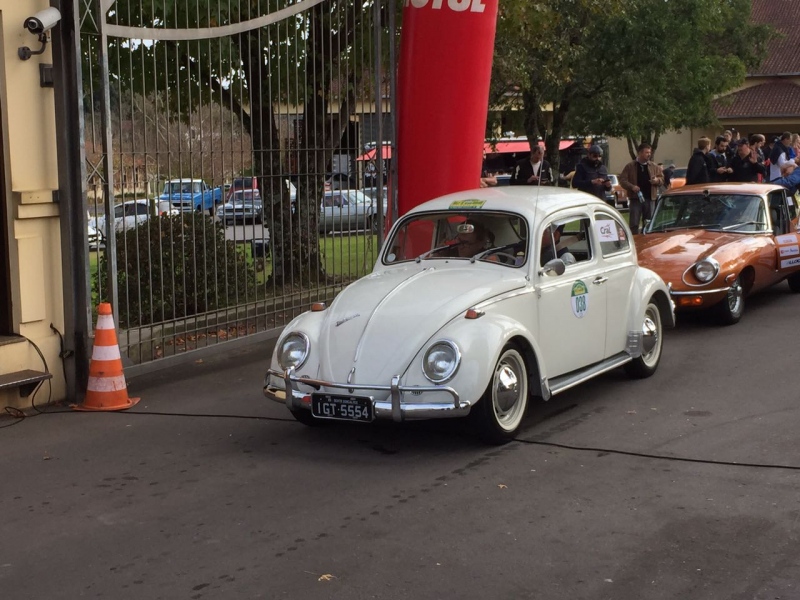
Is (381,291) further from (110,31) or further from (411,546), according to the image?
(110,31)

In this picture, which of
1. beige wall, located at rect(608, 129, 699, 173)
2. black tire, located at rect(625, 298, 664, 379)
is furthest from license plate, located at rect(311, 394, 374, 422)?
beige wall, located at rect(608, 129, 699, 173)

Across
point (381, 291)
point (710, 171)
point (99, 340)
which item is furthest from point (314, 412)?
point (710, 171)

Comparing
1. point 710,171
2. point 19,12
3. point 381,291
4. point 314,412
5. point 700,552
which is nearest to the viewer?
point 700,552

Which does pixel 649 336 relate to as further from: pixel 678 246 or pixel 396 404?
pixel 396 404

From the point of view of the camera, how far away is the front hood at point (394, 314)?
6.50m

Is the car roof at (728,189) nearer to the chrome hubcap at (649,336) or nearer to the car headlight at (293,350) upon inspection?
the chrome hubcap at (649,336)

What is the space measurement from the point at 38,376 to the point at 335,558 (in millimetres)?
3992

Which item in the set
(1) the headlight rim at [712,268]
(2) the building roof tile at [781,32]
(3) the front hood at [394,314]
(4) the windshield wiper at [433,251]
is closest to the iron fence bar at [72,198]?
(3) the front hood at [394,314]

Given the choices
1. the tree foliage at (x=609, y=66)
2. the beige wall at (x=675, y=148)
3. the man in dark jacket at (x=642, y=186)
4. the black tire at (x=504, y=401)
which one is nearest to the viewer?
the black tire at (x=504, y=401)

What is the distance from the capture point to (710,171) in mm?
16516

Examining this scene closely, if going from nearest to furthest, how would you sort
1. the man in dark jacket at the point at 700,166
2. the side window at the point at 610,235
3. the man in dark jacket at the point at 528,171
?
the side window at the point at 610,235 < the man in dark jacket at the point at 528,171 < the man in dark jacket at the point at 700,166

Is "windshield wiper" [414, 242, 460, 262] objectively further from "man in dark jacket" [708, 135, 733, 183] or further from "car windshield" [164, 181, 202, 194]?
"man in dark jacket" [708, 135, 733, 183]

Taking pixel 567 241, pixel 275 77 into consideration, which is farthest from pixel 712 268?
pixel 275 77

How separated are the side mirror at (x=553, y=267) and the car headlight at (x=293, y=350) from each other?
185cm
